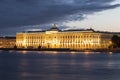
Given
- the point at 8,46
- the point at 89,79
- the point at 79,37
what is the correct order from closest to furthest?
the point at 89,79
the point at 79,37
the point at 8,46

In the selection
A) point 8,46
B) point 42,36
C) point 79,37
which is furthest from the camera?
point 8,46

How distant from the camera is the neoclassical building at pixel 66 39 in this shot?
151 meters

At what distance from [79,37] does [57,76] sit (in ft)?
372

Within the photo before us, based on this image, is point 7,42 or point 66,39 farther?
point 7,42

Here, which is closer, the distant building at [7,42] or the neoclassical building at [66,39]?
the neoclassical building at [66,39]

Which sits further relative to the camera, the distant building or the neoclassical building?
the distant building

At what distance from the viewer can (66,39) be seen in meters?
155

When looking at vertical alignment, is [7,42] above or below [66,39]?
above

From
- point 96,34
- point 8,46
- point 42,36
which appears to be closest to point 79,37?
point 96,34

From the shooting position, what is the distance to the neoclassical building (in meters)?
151

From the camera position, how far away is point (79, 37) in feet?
500

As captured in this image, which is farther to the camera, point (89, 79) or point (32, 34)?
point (32, 34)

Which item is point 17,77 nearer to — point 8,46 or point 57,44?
point 57,44

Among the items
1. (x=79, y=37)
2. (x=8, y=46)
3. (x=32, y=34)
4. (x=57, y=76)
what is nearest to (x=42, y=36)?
(x=32, y=34)
